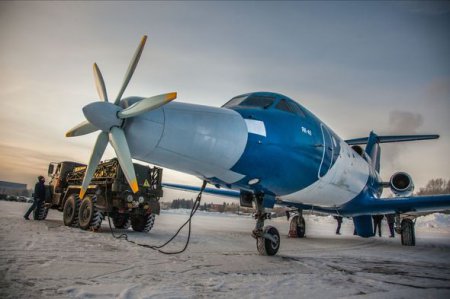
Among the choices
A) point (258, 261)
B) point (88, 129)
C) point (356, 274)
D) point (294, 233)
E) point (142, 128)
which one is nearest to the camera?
point (142, 128)

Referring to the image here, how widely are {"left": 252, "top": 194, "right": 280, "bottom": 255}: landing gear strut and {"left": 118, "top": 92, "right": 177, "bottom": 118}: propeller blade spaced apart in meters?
3.15

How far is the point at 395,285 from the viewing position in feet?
12.3

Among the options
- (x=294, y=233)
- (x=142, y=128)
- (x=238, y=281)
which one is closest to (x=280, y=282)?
(x=238, y=281)

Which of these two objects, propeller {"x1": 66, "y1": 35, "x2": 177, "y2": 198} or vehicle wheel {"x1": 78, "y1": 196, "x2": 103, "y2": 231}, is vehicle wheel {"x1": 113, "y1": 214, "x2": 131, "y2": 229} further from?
propeller {"x1": 66, "y1": 35, "x2": 177, "y2": 198}

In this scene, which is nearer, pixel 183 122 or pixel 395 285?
pixel 183 122

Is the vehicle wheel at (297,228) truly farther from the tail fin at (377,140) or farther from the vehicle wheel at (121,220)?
the vehicle wheel at (121,220)

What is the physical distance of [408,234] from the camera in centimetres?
1109

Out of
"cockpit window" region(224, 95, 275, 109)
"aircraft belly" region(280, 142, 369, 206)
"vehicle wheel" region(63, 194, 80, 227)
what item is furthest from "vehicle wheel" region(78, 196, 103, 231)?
"cockpit window" region(224, 95, 275, 109)

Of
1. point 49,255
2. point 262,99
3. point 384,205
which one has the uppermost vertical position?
point 262,99

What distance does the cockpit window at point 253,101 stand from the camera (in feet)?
16.7

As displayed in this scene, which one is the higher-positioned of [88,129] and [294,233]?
[88,129]

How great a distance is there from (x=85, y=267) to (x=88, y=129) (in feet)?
6.05

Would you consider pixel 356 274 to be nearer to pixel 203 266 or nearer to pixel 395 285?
pixel 395 285

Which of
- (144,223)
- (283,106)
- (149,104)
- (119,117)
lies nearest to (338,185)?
(283,106)
